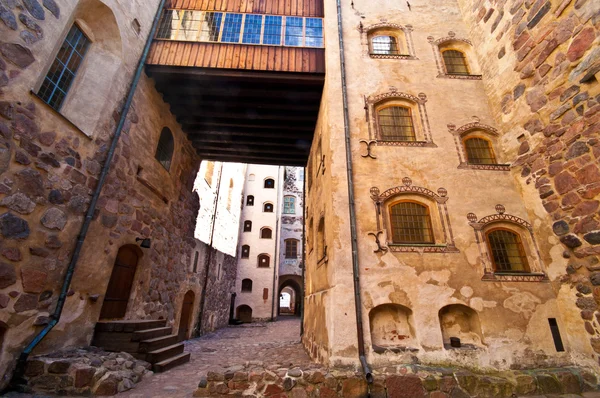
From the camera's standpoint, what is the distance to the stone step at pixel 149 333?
5875mm

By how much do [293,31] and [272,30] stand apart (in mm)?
643

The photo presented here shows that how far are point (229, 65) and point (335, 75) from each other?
2.97m

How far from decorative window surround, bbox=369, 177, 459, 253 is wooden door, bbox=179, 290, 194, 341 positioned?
866 centimetres

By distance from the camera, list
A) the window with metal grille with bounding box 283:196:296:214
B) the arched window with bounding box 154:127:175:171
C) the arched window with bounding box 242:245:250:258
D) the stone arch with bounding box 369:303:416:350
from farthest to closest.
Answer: the window with metal grille with bounding box 283:196:296:214 < the arched window with bounding box 242:245:250:258 < the arched window with bounding box 154:127:175:171 < the stone arch with bounding box 369:303:416:350

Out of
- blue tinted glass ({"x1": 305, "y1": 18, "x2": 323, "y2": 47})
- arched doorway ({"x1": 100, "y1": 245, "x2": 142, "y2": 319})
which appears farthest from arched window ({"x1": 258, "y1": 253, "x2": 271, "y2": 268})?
blue tinted glass ({"x1": 305, "y1": 18, "x2": 323, "y2": 47})

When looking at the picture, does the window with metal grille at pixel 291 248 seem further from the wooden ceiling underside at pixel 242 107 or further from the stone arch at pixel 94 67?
the stone arch at pixel 94 67

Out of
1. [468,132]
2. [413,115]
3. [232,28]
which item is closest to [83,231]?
[232,28]

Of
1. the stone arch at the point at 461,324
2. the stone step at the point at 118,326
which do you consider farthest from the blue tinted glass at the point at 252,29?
the stone arch at the point at 461,324

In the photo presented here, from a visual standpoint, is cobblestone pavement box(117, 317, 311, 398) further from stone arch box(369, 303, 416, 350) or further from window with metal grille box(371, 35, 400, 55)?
window with metal grille box(371, 35, 400, 55)

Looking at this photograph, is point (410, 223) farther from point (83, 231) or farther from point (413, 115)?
point (83, 231)

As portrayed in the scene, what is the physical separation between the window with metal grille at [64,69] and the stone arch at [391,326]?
24.3 feet

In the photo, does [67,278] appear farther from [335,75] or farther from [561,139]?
[561,139]

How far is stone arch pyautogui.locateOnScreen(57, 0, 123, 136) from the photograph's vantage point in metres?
5.72

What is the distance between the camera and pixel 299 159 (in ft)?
39.7
